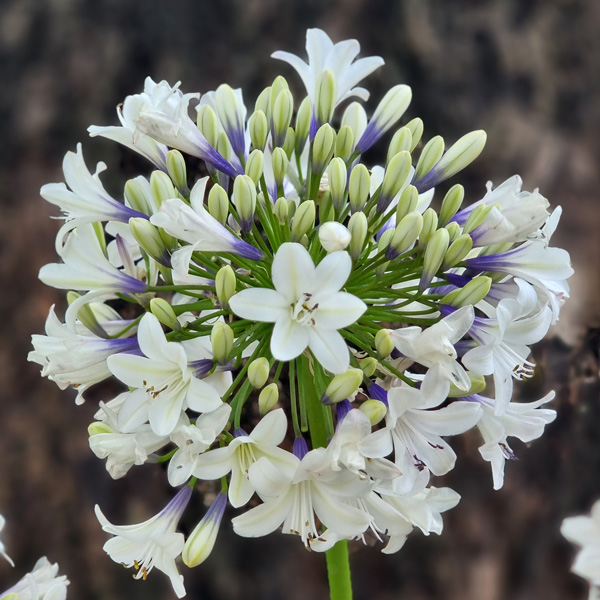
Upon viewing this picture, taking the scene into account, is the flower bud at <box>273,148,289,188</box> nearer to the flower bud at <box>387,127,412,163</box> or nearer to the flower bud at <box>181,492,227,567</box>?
the flower bud at <box>387,127,412,163</box>

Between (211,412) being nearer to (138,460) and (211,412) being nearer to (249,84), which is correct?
(138,460)

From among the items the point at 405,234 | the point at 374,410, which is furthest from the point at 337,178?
the point at 374,410

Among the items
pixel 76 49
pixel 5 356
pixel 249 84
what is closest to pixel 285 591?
pixel 5 356

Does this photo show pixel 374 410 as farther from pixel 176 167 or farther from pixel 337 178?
pixel 176 167

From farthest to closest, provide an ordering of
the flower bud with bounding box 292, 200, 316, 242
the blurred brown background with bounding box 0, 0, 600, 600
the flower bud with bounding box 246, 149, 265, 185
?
the blurred brown background with bounding box 0, 0, 600, 600 → the flower bud with bounding box 246, 149, 265, 185 → the flower bud with bounding box 292, 200, 316, 242

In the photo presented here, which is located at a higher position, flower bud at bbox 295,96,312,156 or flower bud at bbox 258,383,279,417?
flower bud at bbox 295,96,312,156

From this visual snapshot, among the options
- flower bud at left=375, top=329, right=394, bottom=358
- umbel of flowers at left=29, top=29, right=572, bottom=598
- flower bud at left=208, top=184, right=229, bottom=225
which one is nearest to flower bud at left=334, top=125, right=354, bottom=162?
umbel of flowers at left=29, top=29, right=572, bottom=598
